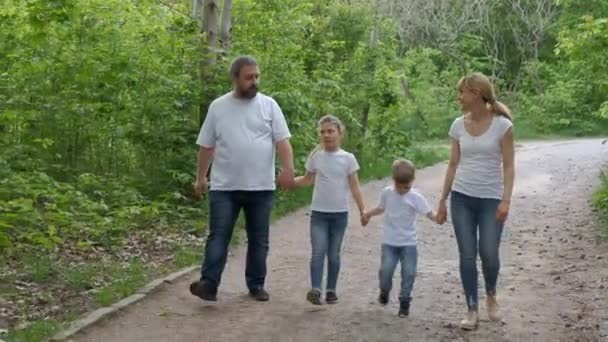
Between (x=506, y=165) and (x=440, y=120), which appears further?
(x=440, y=120)

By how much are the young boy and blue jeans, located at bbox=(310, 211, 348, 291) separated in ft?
0.85

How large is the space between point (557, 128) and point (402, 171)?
36428 millimetres

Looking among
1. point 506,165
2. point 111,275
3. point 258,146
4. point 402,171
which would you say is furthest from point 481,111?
point 111,275

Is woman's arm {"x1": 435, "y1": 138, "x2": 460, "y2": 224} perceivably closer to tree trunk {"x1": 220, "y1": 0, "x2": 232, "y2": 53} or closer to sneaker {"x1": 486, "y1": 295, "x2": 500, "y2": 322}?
sneaker {"x1": 486, "y1": 295, "x2": 500, "y2": 322}

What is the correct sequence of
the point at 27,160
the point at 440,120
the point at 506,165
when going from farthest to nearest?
1. the point at 440,120
2. the point at 27,160
3. the point at 506,165

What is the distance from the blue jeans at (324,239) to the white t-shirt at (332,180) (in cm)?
7

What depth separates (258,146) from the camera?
8.20m

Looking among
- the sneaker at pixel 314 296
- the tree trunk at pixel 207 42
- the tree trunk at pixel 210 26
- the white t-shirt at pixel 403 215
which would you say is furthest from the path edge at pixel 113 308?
the tree trunk at pixel 210 26

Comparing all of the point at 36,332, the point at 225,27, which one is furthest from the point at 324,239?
the point at 225,27

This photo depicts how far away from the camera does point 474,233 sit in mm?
7762

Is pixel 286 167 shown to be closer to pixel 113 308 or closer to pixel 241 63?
pixel 241 63

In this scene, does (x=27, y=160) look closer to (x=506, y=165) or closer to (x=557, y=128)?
(x=506, y=165)

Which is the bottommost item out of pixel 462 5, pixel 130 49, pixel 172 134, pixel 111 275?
pixel 111 275

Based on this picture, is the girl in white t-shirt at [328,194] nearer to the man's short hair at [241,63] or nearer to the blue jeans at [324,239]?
the blue jeans at [324,239]
